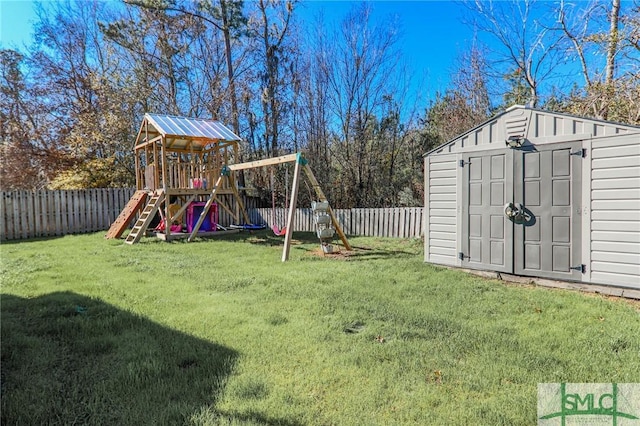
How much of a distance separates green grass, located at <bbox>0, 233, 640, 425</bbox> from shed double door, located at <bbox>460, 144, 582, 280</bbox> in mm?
453

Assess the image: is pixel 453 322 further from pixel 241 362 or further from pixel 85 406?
pixel 85 406

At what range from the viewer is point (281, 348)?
3033 mm

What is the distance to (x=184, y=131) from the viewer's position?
10.4 meters

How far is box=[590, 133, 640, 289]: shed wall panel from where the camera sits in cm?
443

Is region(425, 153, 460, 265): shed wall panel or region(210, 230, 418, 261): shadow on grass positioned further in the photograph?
region(210, 230, 418, 261): shadow on grass

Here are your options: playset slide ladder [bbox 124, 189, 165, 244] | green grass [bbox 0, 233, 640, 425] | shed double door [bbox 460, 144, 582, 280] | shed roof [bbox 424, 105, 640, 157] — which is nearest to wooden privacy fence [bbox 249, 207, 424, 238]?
shed double door [bbox 460, 144, 582, 280]

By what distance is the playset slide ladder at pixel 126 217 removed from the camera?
10352 mm

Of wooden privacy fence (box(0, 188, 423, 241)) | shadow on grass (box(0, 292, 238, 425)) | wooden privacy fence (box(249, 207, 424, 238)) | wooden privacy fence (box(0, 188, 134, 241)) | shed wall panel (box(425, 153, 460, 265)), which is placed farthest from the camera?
wooden privacy fence (box(0, 188, 134, 241))

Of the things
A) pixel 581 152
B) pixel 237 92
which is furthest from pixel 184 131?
pixel 581 152

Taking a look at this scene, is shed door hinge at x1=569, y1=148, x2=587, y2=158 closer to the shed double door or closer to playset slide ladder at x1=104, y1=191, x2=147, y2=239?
the shed double door

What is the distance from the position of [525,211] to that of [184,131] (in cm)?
903

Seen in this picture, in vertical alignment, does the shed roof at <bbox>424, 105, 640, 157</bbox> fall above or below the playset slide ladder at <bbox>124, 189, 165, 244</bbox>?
above

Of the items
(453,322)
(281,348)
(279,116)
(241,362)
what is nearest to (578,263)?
(453,322)

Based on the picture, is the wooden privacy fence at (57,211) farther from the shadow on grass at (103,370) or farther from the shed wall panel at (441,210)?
the shed wall panel at (441,210)
